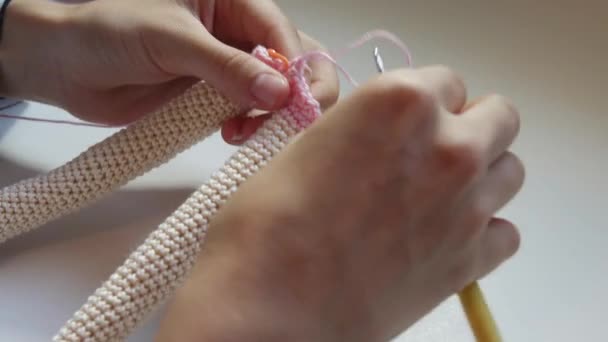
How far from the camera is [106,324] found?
48 cm

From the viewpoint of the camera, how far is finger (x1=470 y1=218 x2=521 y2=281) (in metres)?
0.45

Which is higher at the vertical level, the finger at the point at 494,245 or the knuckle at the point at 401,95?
the knuckle at the point at 401,95

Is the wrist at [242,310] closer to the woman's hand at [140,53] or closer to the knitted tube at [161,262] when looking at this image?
the knitted tube at [161,262]

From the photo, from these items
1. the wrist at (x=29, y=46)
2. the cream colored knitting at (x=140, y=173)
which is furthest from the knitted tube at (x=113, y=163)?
the wrist at (x=29, y=46)

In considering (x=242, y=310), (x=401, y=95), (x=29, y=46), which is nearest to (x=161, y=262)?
(x=242, y=310)

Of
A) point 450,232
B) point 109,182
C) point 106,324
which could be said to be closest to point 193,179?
point 109,182

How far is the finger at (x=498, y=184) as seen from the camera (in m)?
0.43

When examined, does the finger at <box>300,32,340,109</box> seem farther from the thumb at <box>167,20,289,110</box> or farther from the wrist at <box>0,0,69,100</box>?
the wrist at <box>0,0,69,100</box>

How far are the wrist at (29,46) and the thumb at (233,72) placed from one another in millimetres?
170

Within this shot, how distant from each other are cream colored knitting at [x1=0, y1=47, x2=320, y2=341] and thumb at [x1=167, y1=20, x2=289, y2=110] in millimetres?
15

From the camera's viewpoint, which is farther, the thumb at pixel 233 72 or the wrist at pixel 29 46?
the wrist at pixel 29 46

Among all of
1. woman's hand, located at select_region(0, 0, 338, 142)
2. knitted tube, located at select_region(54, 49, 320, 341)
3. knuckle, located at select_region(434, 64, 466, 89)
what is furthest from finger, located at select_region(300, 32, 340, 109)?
knuckle, located at select_region(434, 64, 466, 89)

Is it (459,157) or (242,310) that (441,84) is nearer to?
(459,157)

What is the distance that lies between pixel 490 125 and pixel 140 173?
0.32 m
